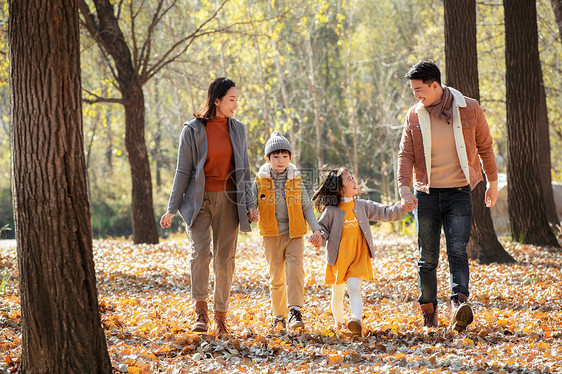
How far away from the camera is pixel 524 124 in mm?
10102

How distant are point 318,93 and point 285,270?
82.8ft

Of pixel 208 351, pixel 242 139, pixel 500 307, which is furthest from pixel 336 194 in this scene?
pixel 500 307

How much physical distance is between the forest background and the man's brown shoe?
13450 millimetres

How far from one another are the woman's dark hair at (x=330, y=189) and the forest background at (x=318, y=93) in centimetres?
1247

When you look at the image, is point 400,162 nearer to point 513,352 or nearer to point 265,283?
point 513,352

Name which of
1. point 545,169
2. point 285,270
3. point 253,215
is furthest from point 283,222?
point 545,169

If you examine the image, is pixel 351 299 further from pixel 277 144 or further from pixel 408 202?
pixel 277 144

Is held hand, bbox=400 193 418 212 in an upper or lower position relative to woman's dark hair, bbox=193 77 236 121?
lower

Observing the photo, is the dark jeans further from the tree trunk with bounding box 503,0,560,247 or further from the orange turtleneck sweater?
the tree trunk with bounding box 503,0,560,247

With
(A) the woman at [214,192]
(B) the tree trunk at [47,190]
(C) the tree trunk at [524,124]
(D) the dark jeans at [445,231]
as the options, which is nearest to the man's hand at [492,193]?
(D) the dark jeans at [445,231]

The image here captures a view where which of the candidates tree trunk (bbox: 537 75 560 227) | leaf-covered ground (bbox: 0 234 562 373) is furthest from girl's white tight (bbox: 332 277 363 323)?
tree trunk (bbox: 537 75 560 227)

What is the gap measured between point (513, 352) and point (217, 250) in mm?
2423

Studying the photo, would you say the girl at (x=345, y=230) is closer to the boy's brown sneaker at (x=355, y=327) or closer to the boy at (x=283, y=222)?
the boy at (x=283, y=222)

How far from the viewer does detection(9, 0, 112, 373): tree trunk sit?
10.9 ft
